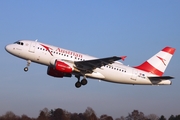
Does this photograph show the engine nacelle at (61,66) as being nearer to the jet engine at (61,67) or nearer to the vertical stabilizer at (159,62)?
the jet engine at (61,67)

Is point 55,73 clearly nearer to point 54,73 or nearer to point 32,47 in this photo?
point 54,73

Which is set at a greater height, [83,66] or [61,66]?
[83,66]

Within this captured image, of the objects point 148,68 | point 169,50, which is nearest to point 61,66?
point 148,68

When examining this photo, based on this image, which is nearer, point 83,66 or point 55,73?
point 83,66

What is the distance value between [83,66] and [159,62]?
12081mm

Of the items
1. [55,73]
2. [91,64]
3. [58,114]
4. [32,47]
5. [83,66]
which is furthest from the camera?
[58,114]

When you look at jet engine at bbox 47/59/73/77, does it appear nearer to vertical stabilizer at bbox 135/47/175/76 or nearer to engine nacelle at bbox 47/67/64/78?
engine nacelle at bbox 47/67/64/78

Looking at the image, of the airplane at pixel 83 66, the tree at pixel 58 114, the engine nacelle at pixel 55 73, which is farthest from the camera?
the tree at pixel 58 114

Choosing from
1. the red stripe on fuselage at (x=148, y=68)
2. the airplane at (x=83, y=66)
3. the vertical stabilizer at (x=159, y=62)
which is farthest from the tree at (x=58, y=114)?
the red stripe on fuselage at (x=148, y=68)

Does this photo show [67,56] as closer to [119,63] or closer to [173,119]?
[119,63]

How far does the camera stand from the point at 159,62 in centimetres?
5838

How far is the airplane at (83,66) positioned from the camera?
5128 centimetres

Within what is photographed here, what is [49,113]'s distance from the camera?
95062 millimetres

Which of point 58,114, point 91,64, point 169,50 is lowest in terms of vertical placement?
point 58,114
